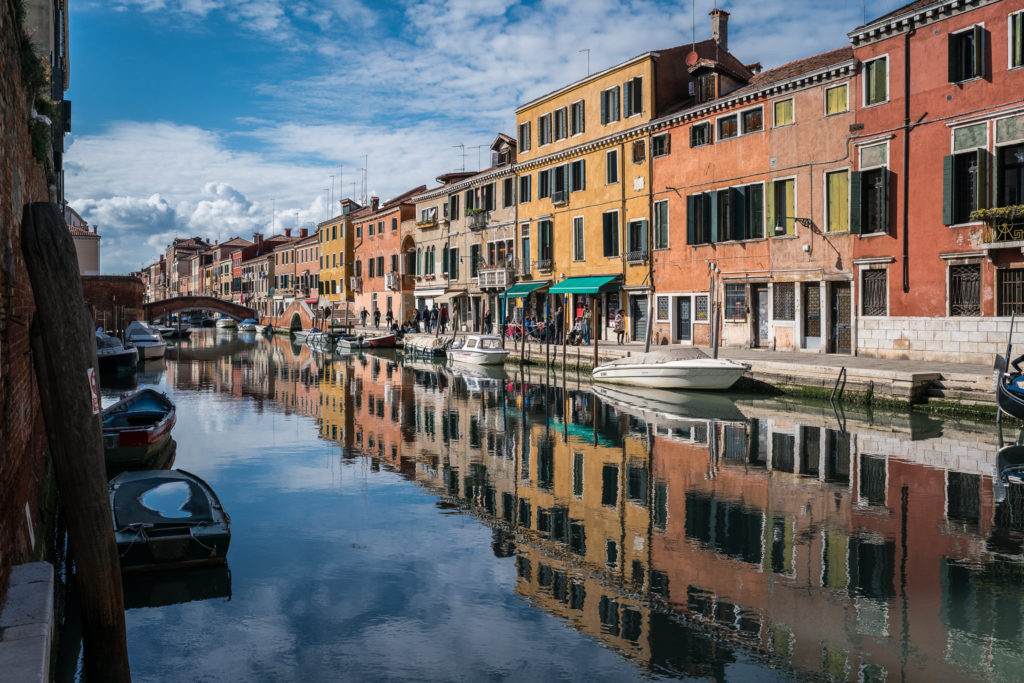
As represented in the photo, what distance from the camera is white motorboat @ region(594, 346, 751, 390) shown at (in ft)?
67.4

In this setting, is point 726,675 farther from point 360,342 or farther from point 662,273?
point 360,342

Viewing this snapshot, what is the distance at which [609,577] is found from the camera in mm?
Result: 7547

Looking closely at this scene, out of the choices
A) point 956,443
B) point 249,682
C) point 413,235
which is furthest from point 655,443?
point 413,235

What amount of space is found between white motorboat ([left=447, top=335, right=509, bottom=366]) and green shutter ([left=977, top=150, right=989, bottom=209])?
57.9ft

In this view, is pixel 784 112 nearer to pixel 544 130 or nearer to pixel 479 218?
pixel 544 130

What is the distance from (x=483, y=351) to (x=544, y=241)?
6.97 meters

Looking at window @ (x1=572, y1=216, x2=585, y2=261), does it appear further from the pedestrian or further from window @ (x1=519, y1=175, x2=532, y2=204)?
window @ (x1=519, y1=175, x2=532, y2=204)

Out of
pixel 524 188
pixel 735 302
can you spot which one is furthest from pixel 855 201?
pixel 524 188

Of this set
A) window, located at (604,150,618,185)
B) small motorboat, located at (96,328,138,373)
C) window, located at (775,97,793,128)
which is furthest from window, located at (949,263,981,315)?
small motorboat, located at (96,328,138,373)

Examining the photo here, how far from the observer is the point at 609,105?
103ft

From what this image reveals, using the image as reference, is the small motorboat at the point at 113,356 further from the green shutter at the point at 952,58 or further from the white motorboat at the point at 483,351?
the green shutter at the point at 952,58

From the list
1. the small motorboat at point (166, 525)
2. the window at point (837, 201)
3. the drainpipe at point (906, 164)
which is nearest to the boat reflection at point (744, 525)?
the small motorboat at point (166, 525)

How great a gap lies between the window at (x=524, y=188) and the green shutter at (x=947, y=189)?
20.3 m

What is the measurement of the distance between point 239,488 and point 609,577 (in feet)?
21.7
